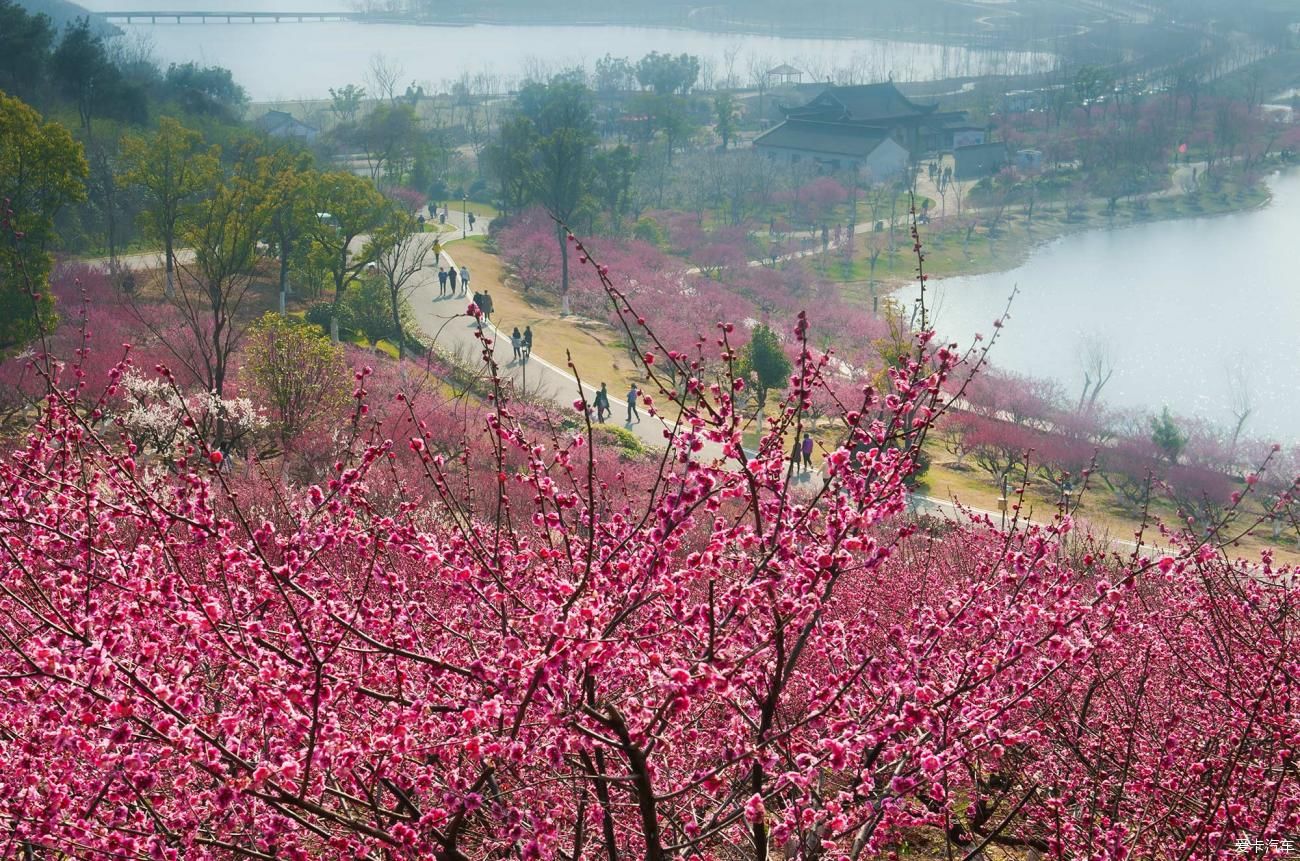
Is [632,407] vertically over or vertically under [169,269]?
under

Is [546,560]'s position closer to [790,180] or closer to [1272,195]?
[790,180]

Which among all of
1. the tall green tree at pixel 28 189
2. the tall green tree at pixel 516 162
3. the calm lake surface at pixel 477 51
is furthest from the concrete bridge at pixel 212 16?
the tall green tree at pixel 28 189

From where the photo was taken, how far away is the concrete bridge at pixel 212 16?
113500 millimetres

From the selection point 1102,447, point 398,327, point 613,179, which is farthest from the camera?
point 613,179

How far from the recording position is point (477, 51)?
112 m

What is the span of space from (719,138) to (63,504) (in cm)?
6417

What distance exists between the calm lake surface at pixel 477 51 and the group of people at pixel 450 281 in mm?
52538

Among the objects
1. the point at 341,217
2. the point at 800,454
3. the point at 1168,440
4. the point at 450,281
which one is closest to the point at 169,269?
the point at 341,217

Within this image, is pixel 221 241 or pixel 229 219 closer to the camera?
pixel 221 241

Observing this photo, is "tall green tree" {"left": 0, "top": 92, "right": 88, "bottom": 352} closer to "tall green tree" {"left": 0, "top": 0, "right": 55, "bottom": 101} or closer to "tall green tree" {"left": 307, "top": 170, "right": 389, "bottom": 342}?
"tall green tree" {"left": 307, "top": 170, "right": 389, "bottom": 342}

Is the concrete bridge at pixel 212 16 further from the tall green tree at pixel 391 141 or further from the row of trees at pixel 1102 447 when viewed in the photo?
the row of trees at pixel 1102 447

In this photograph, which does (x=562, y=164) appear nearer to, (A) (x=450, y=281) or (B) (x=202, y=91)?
(A) (x=450, y=281)

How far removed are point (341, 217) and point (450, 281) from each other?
5.13 meters

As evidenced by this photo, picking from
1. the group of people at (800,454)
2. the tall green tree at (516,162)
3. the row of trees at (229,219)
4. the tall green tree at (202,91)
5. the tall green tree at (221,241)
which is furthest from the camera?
the tall green tree at (202,91)
